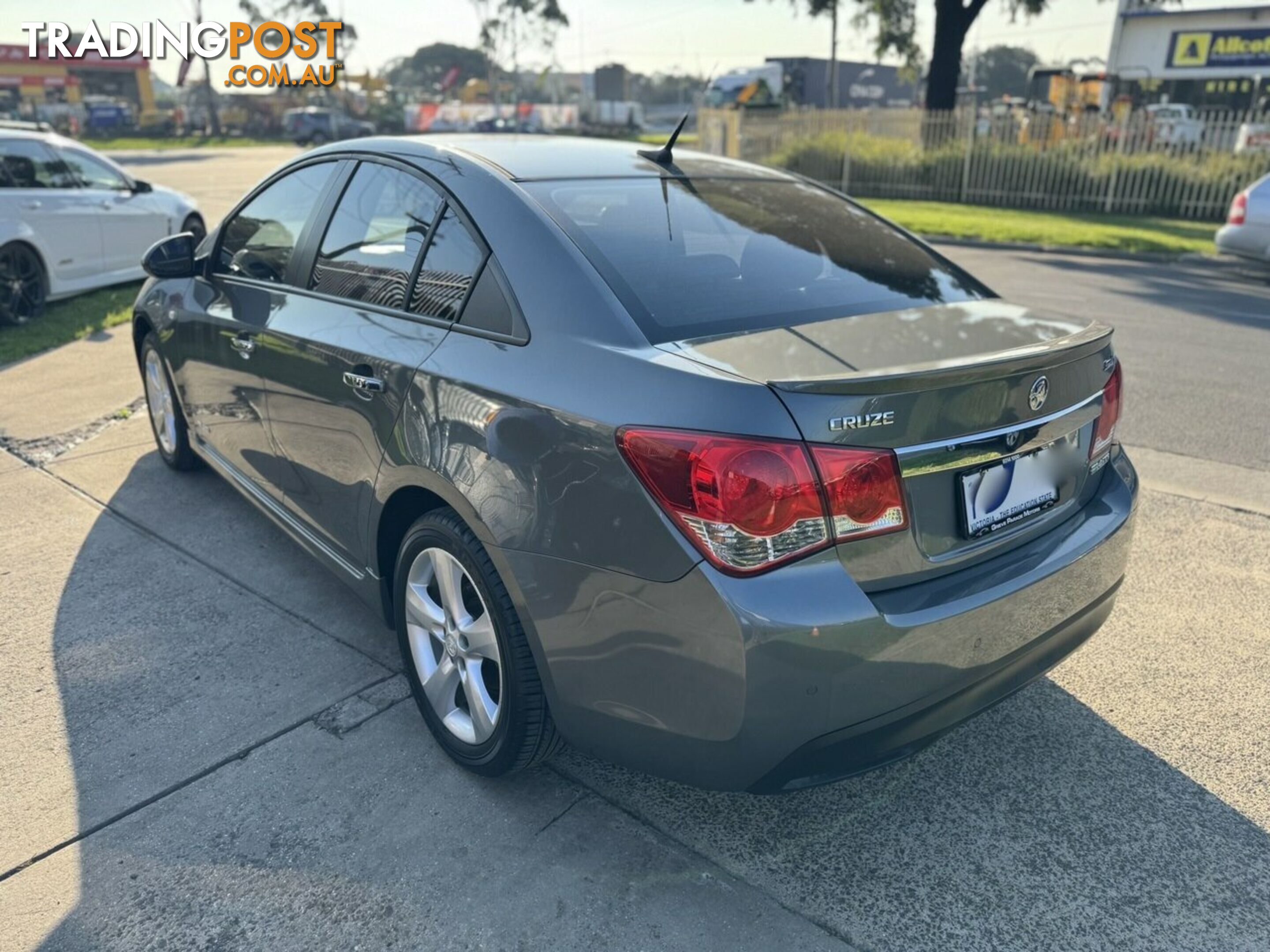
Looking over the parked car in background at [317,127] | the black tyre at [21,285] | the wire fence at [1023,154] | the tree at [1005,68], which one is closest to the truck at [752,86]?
the wire fence at [1023,154]

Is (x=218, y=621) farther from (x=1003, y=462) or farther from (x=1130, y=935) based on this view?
(x=1130, y=935)

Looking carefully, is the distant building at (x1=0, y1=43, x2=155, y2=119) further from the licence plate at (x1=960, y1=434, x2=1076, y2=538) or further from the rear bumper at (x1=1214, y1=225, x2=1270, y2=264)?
the licence plate at (x1=960, y1=434, x2=1076, y2=538)

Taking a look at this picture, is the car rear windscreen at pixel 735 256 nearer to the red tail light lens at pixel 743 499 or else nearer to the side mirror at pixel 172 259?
the red tail light lens at pixel 743 499

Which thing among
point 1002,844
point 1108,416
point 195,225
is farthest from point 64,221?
point 1002,844

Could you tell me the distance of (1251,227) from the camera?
11039 millimetres

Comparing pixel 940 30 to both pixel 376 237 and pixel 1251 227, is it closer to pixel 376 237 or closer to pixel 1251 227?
pixel 1251 227

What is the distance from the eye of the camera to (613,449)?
6.71 feet

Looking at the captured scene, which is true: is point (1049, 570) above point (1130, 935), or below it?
above

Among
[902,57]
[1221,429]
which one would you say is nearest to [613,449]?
[1221,429]

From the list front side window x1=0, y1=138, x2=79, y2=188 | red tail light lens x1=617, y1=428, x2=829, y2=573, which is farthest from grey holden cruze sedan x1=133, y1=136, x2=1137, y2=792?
front side window x1=0, y1=138, x2=79, y2=188

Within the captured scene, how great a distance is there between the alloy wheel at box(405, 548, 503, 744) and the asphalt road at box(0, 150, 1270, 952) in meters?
0.18

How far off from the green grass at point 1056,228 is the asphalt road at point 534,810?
1113 cm

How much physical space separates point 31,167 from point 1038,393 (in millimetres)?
9554

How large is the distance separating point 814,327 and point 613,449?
0.71m
